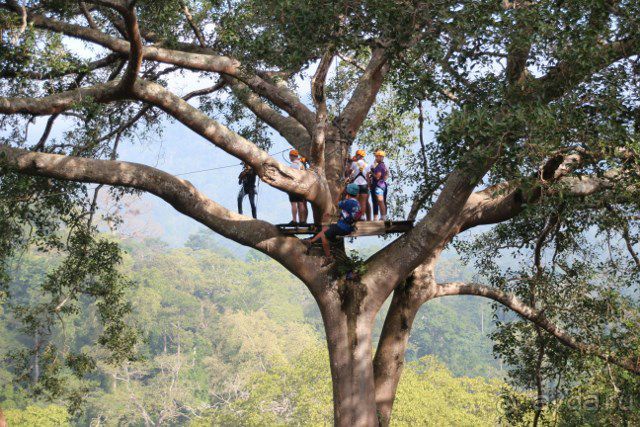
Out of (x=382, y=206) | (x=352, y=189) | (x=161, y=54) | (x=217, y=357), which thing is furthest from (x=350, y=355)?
(x=217, y=357)

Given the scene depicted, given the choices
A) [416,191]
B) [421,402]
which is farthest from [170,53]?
[421,402]

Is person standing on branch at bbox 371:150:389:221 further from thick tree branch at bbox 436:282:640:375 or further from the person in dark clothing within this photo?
the person in dark clothing

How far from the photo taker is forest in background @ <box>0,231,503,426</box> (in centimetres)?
2658

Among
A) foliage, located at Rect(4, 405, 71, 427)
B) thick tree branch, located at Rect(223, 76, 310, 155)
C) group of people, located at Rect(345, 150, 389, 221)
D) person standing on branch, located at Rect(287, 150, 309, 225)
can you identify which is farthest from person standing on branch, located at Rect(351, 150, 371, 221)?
foliage, located at Rect(4, 405, 71, 427)

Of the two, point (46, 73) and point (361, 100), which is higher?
point (361, 100)

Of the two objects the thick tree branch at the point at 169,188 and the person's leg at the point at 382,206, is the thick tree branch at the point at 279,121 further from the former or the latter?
the thick tree branch at the point at 169,188

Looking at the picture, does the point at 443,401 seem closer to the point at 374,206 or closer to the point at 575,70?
the point at 374,206

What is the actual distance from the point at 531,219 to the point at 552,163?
296cm

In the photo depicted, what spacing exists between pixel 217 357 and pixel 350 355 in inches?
1917

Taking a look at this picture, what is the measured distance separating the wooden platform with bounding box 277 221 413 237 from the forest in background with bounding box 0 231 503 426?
3326 mm

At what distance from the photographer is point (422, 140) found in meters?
10.1

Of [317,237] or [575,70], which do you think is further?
[317,237]

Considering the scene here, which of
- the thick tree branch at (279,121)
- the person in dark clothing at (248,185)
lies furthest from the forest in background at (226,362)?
the thick tree branch at (279,121)

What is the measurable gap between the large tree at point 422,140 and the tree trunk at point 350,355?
0.05ft
